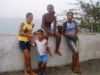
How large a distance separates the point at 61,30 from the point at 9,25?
3177 millimetres

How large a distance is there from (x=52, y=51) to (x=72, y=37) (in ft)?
2.38

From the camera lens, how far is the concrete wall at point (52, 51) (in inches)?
267

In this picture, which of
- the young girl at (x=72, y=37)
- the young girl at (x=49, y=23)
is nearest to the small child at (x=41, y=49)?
the young girl at (x=49, y=23)

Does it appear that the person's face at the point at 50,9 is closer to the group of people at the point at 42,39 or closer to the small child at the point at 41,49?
the group of people at the point at 42,39

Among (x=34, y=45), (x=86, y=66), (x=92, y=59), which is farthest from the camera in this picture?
(x=92, y=59)

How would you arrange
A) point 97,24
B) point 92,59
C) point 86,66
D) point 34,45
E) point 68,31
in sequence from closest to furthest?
point 34,45
point 68,31
point 86,66
point 92,59
point 97,24

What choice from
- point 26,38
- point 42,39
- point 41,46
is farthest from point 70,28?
point 26,38

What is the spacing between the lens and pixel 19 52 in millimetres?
6922

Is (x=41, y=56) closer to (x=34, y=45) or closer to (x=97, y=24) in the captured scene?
(x=34, y=45)

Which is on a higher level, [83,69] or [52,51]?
[52,51]

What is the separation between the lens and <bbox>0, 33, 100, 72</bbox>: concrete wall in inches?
267

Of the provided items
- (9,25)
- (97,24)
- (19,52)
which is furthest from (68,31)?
(9,25)

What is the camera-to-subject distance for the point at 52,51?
746 centimetres

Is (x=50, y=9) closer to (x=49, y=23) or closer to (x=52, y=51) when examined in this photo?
(x=49, y=23)
